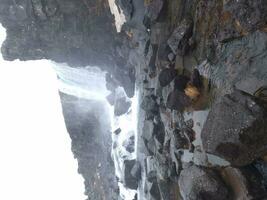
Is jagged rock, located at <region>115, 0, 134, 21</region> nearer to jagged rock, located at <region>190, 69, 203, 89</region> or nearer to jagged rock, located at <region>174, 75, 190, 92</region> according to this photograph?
jagged rock, located at <region>174, 75, 190, 92</region>

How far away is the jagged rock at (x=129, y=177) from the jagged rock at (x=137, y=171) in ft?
0.49

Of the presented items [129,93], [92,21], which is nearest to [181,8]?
[129,93]

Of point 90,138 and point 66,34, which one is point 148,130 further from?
point 90,138

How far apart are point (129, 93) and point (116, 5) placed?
2.79 meters

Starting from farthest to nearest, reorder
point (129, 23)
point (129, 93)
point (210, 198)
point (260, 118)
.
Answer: point (129, 93)
point (129, 23)
point (210, 198)
point (260, 118)

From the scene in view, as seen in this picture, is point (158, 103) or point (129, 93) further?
point (129, 93)

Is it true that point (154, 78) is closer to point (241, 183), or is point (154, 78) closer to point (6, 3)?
point (241, 183)

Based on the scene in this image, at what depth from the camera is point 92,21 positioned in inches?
465

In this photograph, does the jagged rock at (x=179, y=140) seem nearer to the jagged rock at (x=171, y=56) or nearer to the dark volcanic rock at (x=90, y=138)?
the jagged rock at (x=171, y=56)

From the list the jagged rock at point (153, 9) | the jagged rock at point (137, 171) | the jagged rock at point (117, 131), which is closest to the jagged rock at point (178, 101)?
the jagged rock at point (153, 9)

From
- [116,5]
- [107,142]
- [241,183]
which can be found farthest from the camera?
[107,142]

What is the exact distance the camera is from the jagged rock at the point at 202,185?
466 cm

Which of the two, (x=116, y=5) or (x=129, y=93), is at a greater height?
(x=116, y=5)

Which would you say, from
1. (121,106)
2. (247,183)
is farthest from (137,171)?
(247,183)
